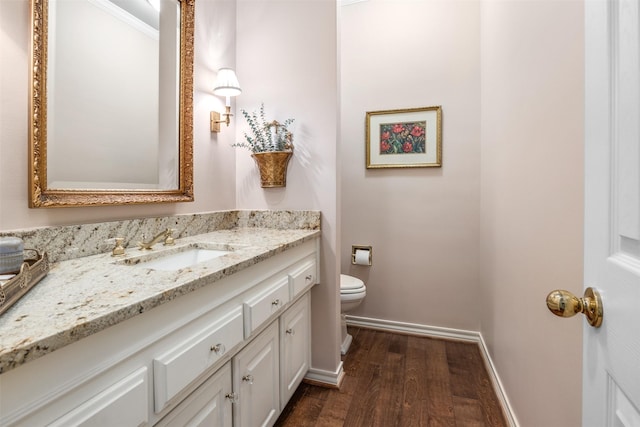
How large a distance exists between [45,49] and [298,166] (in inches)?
46.1

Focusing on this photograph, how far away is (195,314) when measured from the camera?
84 centimetres

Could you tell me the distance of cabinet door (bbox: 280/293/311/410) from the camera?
146 cm

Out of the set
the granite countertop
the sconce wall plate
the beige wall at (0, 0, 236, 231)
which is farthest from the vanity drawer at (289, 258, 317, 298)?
the sconce wall plate

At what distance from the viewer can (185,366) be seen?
787 millimetres

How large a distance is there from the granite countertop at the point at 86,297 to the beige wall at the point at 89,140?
0.62ft

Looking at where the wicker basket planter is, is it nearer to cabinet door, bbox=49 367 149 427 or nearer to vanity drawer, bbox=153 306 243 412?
vanity drawer, bbox=153 306 243 412

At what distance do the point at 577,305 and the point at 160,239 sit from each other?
142 cm

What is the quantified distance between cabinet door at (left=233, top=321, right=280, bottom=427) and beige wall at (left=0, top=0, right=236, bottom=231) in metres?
0.78

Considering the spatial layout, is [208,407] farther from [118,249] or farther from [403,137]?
[403,137]

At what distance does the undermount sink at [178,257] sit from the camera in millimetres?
1183

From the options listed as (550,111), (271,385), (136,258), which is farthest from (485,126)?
(136,258)

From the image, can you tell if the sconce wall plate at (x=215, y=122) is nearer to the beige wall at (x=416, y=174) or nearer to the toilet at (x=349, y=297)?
the beige wall at (x=416, y=174)

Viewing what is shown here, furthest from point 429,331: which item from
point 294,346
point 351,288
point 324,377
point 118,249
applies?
point 118,249

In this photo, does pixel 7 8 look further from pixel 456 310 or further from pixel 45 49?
pixel 456 310
